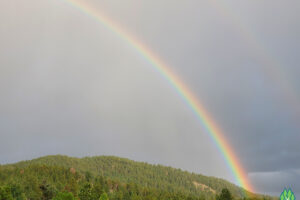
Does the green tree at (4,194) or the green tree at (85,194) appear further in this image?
the green tree at (85,194)

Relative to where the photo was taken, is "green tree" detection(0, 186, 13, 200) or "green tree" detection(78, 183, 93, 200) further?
"green tree" detection(78, 183, 93, 200)

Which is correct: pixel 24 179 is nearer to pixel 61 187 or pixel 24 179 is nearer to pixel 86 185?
pixel 61 187

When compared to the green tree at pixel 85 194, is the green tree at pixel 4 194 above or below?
below

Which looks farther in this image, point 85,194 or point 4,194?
point 85,194

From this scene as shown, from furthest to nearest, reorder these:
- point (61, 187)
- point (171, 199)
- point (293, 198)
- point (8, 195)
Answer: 1. point (61, 187)
2. point (171, 199)
3. point (8, 195)
4. point (293, 198)

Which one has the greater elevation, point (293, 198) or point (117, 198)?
point (117, 198)

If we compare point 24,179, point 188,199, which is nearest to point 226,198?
point 188,199

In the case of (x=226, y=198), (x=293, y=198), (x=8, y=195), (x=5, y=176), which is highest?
(x=5, y=176)

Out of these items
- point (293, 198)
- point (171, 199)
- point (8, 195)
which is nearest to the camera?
point (293, 198)

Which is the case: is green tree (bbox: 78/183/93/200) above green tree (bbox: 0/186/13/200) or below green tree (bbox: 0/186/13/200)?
above

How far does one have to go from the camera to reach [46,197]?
600ft

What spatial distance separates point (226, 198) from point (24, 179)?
114 m

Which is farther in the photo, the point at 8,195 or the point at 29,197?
the point at 29,197

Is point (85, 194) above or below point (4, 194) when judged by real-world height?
above
